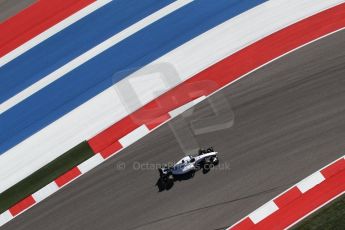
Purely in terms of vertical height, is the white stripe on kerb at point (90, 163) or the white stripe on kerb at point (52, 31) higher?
the white stripe on kerb at point (52, 31)

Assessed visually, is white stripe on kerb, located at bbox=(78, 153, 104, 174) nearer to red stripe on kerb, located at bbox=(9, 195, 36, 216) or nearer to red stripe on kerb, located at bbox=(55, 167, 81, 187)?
red stripe on kerb, located at bbox=(55, 167, 81, 187)

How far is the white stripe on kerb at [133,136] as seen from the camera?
17234mm

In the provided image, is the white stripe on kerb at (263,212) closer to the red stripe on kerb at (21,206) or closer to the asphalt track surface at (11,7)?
the red stripe on kerb at (21,206)

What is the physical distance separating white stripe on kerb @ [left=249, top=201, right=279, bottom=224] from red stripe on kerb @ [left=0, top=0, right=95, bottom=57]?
1083cm

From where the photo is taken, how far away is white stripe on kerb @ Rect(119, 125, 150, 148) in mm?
17234

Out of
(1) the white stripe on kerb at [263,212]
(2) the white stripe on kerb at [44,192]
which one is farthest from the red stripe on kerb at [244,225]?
(2) the white stripe on kerb at [44,192]

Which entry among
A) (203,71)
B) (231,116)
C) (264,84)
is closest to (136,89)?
(203,71)

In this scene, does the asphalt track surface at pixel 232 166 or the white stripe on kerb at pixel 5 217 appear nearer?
the asphalt track surface at pixel 232 166

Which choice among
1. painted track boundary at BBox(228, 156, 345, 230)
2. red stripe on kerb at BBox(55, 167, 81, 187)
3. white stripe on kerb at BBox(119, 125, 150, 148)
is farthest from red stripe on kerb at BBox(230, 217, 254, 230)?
red stripe on kerb at BBox(55, 167, 81, 187)

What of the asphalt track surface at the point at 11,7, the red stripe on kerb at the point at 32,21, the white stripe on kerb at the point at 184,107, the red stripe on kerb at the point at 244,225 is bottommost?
the red stripe on kerb at the point at 244,225

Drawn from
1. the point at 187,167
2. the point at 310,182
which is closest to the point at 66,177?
the point at 187,167

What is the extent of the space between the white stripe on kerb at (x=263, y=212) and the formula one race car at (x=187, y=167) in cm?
235

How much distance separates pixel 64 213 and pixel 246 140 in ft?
24.7

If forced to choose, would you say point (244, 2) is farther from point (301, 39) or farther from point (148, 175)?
point (148, 175)
